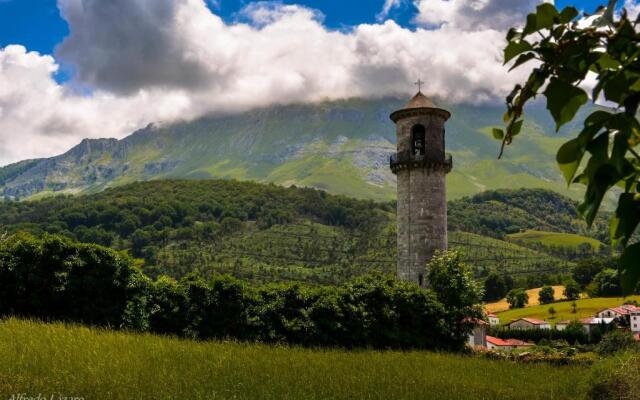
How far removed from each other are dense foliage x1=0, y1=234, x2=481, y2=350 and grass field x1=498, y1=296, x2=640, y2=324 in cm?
8564

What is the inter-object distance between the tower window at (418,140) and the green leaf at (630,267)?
30783mm

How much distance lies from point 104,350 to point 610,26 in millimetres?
12991

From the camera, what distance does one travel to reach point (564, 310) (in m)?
111

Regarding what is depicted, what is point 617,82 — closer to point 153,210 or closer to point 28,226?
point 28,226

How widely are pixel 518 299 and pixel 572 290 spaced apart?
1072 cm

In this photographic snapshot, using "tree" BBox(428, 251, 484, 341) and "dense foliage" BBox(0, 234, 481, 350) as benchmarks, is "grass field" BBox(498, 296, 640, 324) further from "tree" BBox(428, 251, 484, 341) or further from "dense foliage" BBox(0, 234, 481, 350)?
"dense foliage" BBox(0, 234, 481, 350)

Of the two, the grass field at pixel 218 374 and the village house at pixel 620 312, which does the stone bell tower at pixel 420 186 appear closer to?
the grass field at pixel 218 374

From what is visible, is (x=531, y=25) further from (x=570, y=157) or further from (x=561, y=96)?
(x=570, y=157)

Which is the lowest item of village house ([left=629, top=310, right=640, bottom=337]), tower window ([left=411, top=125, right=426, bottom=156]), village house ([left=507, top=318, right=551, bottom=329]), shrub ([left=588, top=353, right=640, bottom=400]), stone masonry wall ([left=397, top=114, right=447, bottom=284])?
village house ([left=507, top=318, right=551, bottom=329])

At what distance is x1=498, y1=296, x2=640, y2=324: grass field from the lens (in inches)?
4141

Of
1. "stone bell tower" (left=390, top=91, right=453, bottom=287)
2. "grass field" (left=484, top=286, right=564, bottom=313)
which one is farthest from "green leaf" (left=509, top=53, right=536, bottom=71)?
"grass field" (left=484, top=286, right=564, bottom=313)

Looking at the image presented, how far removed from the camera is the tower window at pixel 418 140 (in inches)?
1284

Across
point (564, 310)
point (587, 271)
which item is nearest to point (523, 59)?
point (564, 310)

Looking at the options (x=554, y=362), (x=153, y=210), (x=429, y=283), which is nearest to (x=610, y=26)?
(x=554, y=362)
